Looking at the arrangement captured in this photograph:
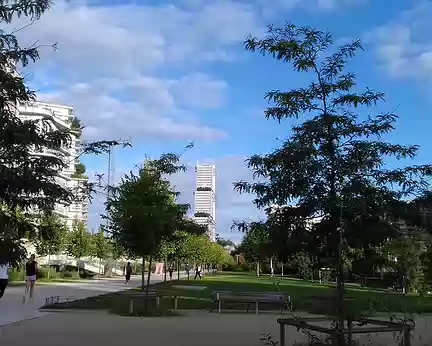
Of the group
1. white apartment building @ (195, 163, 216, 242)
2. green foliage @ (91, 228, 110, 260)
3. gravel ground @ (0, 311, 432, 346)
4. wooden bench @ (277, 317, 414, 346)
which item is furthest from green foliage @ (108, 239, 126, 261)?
white apartment building @ (195, 163, 216, 242)

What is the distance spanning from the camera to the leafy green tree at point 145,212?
19.3m

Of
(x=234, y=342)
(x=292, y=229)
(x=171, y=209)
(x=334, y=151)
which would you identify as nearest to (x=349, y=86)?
(x=334, y=151)

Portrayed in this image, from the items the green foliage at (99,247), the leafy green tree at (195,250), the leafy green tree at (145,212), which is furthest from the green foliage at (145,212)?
the green foliage at (99,247)

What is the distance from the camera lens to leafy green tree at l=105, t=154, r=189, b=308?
63.4 ft

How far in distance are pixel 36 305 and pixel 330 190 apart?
1389cm

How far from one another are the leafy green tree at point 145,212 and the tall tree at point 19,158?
1252 cm

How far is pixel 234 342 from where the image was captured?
11.6m

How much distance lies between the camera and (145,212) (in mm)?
19172

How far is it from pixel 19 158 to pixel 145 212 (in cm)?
1333

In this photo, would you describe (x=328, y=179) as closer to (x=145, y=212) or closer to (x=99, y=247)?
(x=145, y=212)

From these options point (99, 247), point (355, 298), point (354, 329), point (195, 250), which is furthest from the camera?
point (99, 247)

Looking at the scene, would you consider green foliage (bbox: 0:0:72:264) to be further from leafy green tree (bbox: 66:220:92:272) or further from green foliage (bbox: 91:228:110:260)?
green foliage (bbox: 91:228:110:260)

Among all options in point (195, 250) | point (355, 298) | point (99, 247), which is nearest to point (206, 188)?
point (99, 247)

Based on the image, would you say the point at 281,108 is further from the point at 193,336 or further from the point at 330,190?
the point at 193,336
